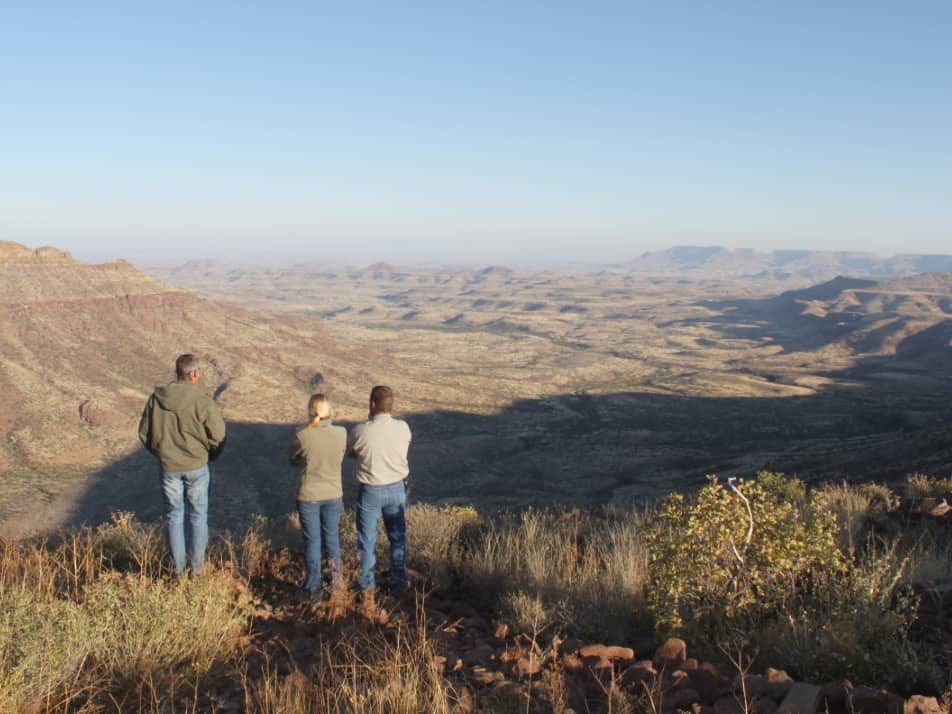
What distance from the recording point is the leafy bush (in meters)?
4.25

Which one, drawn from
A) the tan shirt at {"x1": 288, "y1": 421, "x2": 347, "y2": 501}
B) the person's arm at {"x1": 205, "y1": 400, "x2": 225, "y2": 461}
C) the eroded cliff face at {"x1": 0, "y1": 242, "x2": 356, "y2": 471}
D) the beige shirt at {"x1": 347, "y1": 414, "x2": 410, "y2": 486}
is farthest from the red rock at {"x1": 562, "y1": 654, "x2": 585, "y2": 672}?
the eroded cliff face at {"x1": 0, "y1": 242, "x2": 356, "y2": 471}

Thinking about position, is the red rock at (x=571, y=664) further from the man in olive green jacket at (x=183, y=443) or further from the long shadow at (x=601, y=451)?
the long shadow at (x=601, y=451)

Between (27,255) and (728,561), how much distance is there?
49.2 m

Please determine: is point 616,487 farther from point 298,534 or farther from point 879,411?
point 879,411

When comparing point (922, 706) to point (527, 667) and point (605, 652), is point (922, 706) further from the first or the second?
point (527, 667)

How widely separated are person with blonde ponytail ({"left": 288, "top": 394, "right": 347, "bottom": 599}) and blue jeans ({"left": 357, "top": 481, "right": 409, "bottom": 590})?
216 millimetres

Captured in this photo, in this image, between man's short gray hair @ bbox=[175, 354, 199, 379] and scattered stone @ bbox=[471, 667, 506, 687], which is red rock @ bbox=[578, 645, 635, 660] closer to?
scattered stone @ bbox=[471, 667, 506, 687]

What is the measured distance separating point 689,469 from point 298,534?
73.0 feet

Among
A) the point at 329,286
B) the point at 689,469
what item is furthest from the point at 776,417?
the point at 329,286

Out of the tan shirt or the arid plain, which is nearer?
the tan shirt

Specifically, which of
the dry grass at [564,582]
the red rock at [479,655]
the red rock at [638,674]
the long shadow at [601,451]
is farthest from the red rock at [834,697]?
the long shadow at [601,451]

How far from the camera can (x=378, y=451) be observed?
5512mm

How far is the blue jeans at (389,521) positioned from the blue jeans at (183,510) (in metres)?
1.30

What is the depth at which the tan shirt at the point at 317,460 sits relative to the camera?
5465 mm
